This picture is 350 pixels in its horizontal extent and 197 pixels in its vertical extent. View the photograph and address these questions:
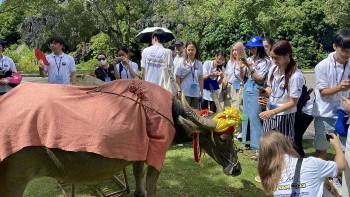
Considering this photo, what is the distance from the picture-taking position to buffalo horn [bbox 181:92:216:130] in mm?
3688

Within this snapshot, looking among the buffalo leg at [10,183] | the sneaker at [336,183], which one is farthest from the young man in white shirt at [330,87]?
the buffalo leg at [10,183]

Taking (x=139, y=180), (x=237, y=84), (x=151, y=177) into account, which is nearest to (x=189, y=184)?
(x=139, y=180)

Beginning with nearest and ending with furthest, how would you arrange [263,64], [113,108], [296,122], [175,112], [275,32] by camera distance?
[113,108], [175,112], [296,122], [263,64], [275,32]

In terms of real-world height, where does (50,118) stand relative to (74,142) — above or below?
above

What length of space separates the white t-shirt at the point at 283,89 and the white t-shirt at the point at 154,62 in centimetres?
221

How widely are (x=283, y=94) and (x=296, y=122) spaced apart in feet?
1.93

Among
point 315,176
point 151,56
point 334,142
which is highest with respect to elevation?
point 151,56

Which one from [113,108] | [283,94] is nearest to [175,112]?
[113,108]

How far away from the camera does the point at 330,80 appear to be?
4273 mm

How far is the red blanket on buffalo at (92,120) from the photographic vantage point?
299 centimetres

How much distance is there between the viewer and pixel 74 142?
3.06 meters

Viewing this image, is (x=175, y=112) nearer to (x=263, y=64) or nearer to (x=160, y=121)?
(x=160, y=121)

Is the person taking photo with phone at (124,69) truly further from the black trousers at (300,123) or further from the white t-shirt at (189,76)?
the black trousers at (300,123)

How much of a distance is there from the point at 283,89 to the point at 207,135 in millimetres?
1159
